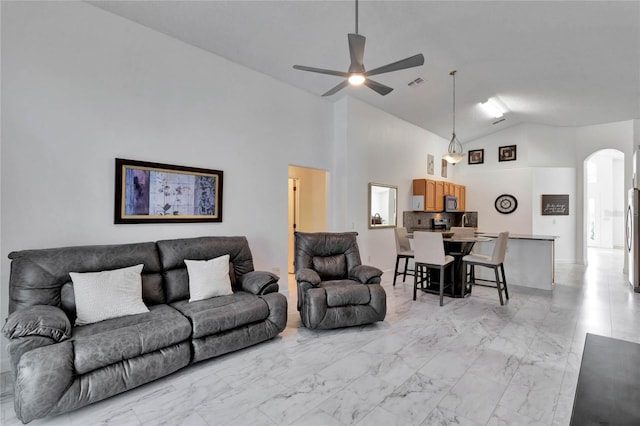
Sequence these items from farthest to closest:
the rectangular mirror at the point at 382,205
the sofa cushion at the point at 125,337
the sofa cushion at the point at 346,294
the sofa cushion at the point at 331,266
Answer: the rectangular mirror at the point at 382,205 < the sofa cushion at the point at 331,266 < the sofa cushion at the point at 346,294 < the sofa cushion at the point at 125,337

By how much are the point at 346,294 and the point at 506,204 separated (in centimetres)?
698

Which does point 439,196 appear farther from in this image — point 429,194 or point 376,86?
point 376,86

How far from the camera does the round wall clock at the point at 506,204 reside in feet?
27.2

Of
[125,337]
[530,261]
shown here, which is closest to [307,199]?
[530,261]

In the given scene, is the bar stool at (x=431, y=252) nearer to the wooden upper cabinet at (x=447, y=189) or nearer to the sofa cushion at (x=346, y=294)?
the sofa cushion at (x=346, y=294)

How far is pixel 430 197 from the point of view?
23.8 feet

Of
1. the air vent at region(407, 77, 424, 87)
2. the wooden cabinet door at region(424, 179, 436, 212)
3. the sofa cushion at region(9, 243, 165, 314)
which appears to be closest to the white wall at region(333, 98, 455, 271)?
the wooden cabinet door at region(424, 179, 436, 212)

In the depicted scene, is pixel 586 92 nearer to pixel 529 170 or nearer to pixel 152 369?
pixel 529 170

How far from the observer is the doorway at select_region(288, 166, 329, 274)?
5.84m

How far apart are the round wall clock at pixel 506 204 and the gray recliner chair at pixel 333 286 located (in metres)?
6.22

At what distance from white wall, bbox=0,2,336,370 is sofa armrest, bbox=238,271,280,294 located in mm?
948

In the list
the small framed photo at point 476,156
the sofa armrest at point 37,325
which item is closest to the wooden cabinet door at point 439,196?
the small framed photo at point 476,156

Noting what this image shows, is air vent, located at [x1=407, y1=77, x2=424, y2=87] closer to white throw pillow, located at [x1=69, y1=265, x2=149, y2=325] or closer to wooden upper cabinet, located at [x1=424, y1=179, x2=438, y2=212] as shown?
wooden upper cabinet, located at [x1=424, y1=179, x2=438, y2=212]

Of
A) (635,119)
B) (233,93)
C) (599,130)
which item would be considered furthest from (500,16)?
(599,130)
